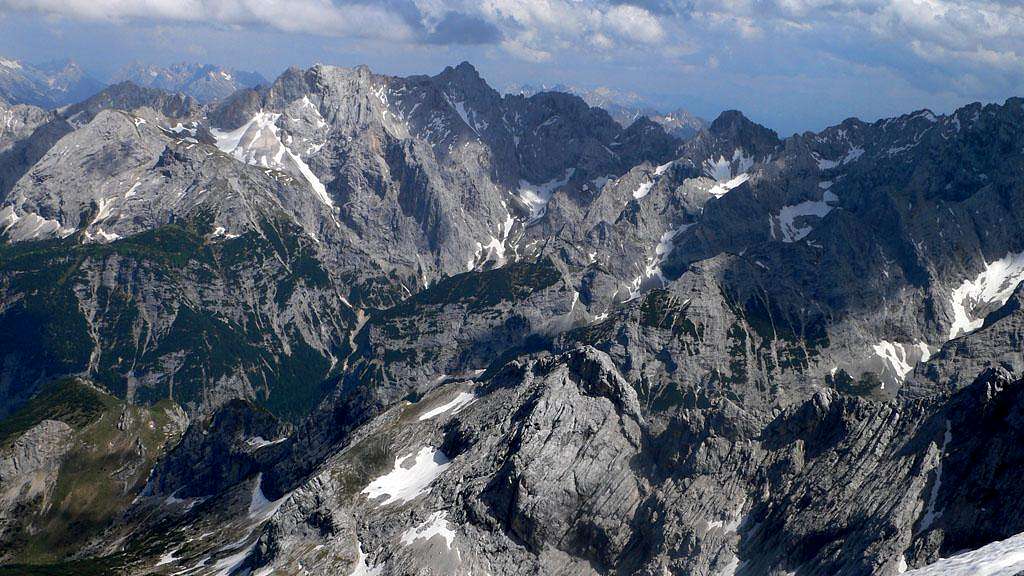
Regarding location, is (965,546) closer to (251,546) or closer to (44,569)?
(251,546)

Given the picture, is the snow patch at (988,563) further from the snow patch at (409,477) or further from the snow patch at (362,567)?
the snow patch at (409,477)

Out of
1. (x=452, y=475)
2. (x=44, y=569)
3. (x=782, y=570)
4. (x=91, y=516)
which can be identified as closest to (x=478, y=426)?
(x=452, y=475)

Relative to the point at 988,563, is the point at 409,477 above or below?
below

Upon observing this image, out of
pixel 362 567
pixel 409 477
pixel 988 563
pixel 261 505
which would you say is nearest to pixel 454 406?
pixel 409 477

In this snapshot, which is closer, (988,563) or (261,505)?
(988,563)

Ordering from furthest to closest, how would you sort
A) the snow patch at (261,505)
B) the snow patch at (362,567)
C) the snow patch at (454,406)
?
the snow patch at (261,505)
the snow patch at (454,406)
the snow patch at (362,567)

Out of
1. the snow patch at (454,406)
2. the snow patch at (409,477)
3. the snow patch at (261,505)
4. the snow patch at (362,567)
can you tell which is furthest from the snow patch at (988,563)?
the snow patch at (261,505)

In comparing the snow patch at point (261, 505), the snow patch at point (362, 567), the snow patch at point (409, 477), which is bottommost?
the snow patch at point (261, 505)

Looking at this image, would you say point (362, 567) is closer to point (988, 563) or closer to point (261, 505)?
point (261, 505)
